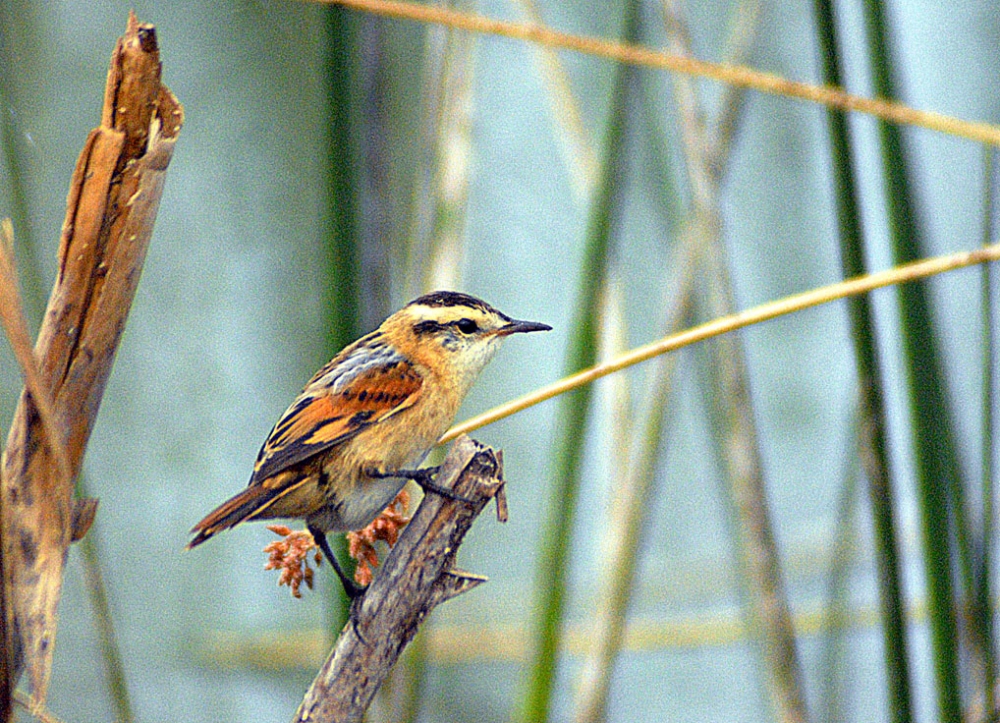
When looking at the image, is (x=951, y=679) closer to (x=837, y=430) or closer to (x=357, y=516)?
(x=357, y=516)

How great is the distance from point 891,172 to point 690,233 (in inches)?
13.8

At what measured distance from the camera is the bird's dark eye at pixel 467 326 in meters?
0.48

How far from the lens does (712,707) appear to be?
71.8 inches

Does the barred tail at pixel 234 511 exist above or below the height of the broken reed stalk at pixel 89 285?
below

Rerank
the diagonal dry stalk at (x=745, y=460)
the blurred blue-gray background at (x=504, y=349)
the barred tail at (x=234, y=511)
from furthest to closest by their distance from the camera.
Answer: the blurred blue-gray background at (x=504, y=349)
the diagonal dry stalk at (x=745, y=460)
the barred tail at (x=234, y=511)

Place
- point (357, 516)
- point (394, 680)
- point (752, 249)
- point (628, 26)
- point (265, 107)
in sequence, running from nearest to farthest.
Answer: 1. point (357, 516)
2. point (394, 680)
3. point (628, 26)
4. point (265, 107)
5. point (752, 249)

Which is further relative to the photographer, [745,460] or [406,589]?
[745,460]

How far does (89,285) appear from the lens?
40 cm

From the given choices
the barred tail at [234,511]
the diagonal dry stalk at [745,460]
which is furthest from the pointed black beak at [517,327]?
the diagonal dry stalk at [745,460]

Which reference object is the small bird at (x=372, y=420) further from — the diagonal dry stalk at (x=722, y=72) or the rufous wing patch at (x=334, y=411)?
the diagonal dry stalk at (x=722, y=72)

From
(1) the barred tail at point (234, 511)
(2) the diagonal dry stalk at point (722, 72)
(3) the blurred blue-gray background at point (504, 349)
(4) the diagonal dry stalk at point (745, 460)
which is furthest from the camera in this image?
(3) the blurred blue-gray background at point (504, 349)

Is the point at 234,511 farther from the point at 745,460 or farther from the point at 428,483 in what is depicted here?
the point at 745,460

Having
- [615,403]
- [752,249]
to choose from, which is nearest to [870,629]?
[752,249]

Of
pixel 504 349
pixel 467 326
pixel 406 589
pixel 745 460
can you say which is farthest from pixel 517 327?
pixel 504 349
